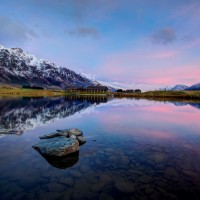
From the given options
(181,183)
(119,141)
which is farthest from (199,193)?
(119,141)

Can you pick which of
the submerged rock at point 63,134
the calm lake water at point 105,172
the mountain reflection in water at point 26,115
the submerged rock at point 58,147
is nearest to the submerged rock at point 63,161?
the calm lake water at point 105,172

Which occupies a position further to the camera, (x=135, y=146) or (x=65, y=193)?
(x=135, y=146)

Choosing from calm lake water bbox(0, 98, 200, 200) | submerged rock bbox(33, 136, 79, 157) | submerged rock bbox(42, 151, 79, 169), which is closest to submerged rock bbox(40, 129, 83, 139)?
calm lake water bbox(0, 98, 200, 200)

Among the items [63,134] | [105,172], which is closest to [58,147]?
[105,172]

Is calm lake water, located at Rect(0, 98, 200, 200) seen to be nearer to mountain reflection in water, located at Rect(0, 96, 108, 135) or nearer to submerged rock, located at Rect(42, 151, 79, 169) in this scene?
submerged rock, located at Rect(42, 151, 79, 169)

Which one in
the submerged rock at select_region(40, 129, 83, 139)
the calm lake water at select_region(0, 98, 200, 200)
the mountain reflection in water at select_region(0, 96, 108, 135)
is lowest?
the calm lake water at select_region(0, 98, 200, 200)

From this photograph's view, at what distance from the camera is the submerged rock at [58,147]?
1625cm

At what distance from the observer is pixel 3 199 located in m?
10.1

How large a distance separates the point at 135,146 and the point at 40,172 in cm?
955

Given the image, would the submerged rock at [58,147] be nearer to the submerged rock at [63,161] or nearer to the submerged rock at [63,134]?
the submerged rock at [63,161]

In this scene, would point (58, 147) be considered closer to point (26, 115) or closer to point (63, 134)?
point (63, 134)

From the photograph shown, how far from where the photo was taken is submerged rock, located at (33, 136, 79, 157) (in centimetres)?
1625

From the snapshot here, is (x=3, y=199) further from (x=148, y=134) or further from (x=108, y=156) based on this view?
(x=148, y=134)

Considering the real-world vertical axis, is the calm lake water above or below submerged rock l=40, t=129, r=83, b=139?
below
